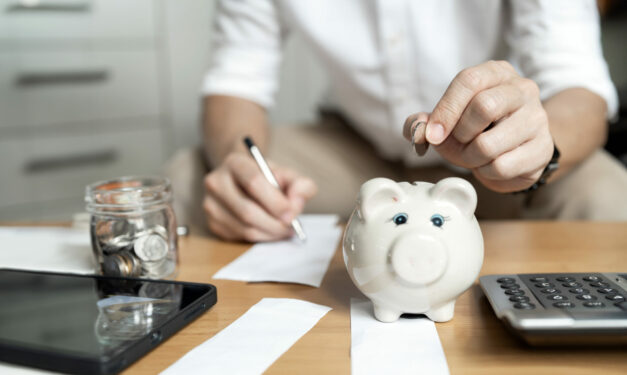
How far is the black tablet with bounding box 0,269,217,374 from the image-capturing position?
337mm

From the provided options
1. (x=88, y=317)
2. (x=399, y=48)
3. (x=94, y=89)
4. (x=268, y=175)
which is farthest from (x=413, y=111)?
(x=94, y=89)

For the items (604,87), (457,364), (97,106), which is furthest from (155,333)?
(97,106)

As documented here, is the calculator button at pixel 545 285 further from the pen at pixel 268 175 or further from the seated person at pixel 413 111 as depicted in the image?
the pen at pixel 268 175

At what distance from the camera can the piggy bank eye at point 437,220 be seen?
381 mm

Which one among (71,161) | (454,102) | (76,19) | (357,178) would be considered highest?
(76,19)

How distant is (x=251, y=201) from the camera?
673mm

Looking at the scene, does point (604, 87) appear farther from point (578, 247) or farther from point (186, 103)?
point (186, 103)

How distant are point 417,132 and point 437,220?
9 centimetres

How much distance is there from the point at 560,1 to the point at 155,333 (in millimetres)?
706

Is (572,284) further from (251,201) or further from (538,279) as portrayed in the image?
(251,201)

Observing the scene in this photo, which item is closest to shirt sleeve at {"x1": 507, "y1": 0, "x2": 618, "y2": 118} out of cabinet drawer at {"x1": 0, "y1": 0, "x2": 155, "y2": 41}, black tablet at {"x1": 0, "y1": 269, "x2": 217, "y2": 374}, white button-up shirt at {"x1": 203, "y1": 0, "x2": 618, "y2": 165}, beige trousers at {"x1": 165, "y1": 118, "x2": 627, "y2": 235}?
white button-up shirt at {"x1": 203, "y1": 0, "x2": 618, "y2": 165}

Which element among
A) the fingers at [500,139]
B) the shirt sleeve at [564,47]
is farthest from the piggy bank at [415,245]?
the shirt sleeve at [564,47]

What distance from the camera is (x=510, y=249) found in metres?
0.61

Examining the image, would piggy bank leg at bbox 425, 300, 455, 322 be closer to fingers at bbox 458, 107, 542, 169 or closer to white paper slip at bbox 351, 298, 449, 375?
white paper slip at bbox 351, 298, 449, 375
